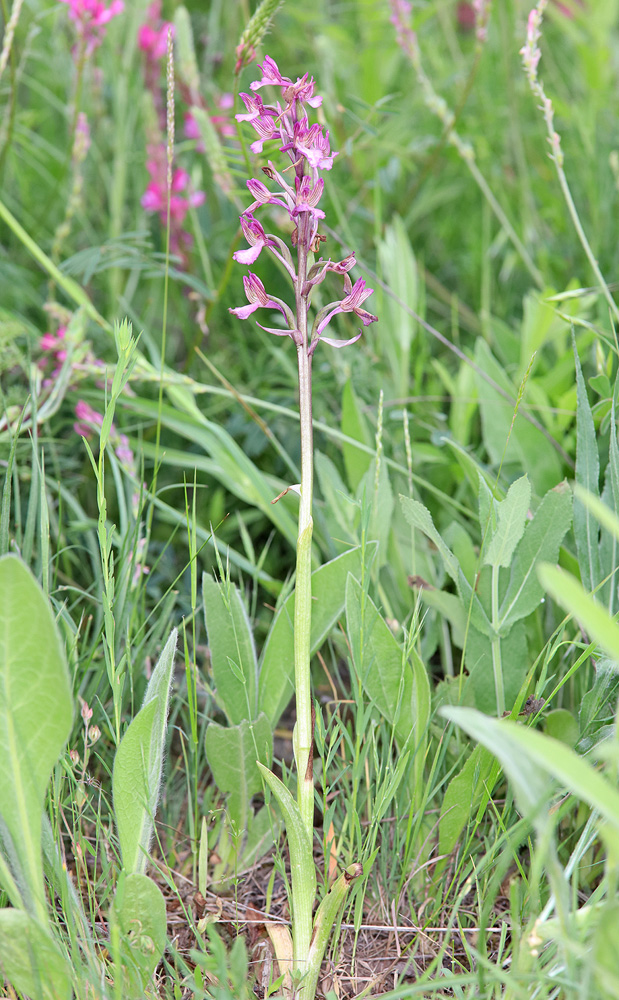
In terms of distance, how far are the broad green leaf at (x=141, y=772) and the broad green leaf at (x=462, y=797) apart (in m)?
0.36

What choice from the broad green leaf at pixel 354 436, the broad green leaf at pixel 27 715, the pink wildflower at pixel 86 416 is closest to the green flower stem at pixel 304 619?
the broad green leaf at pixel 27 715

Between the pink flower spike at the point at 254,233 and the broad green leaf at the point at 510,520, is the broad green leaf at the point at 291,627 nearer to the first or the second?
the broad green leaf at the point at 510,520

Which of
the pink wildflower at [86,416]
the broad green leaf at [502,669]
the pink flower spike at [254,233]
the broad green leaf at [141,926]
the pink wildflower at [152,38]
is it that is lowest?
the broad green leaf at [141,926]

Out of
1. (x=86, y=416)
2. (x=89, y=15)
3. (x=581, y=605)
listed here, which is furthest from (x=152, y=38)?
(x=581, y=605)

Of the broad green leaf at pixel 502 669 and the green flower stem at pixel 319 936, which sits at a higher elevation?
the broad green leaf at pixel 502 669

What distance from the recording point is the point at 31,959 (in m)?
0.77

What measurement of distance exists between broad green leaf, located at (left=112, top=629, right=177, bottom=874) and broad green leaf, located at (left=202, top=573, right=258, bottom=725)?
15 centimetres

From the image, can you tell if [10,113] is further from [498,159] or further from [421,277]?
A: [498,159]

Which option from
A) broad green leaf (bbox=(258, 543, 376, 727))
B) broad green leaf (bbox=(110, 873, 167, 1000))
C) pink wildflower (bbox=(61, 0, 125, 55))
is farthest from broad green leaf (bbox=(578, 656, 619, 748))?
pink wildflower (bbox=(61, 0, 125, 55))

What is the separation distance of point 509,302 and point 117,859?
5.26 ft

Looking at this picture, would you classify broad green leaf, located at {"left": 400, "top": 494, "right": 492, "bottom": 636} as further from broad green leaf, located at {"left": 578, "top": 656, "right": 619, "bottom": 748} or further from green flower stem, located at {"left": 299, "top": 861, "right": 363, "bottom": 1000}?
green flower stem, located at {"left": 299, "top": 861, "right": 363, "bottom": 1000}

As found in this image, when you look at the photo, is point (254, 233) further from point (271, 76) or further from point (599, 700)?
point (599, 700)

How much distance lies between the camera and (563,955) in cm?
67

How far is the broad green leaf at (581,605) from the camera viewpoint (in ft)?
1.85
